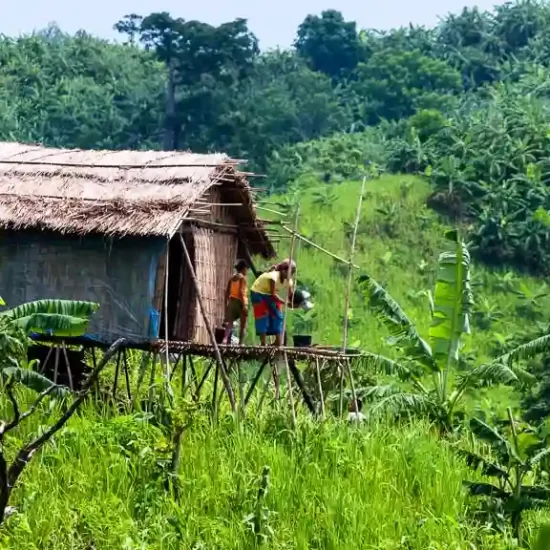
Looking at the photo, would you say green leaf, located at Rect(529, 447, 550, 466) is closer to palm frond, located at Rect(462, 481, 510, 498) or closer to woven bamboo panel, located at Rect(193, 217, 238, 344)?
palm frond, located at Rect(462, 481, 510, 498)

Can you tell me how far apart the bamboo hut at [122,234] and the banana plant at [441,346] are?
1.44 m

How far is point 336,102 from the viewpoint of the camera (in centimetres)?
2917

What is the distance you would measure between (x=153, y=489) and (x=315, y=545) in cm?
113

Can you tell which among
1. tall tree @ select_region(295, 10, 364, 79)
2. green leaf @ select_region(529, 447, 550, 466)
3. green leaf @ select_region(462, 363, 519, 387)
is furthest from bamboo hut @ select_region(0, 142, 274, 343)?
tall tree @ select_region(295, 10, 364, 79)

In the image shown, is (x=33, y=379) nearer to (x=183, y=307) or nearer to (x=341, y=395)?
(x=183, y=307)

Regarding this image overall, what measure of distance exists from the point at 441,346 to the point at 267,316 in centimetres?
150

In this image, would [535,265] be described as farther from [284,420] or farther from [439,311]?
[284,420]

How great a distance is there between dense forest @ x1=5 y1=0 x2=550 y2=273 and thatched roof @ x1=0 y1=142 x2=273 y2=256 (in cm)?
1025

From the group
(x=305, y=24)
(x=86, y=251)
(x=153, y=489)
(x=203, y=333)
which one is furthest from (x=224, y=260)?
(x=305, y=24)

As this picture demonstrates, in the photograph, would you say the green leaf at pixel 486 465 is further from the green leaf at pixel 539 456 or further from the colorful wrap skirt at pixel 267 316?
the colorful wrap skirt at pixel 267 316

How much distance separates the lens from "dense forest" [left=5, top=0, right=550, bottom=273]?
2109 centimetres

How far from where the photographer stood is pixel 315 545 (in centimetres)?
717

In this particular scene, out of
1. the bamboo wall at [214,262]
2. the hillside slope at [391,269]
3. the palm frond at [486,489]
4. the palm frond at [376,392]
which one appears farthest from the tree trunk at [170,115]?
the palm frond at [486,489]

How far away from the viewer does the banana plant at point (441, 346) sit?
9219 mm
